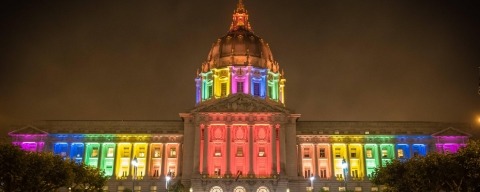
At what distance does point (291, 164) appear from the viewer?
332 feet

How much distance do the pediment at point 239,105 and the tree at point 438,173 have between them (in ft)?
120

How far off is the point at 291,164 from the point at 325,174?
10328mm

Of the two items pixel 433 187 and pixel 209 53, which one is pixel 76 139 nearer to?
pixel 209 53

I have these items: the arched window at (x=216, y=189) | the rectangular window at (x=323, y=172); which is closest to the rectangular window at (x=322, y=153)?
the rectangular window at (x=323, y=172)

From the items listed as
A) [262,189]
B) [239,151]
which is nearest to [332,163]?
[262,189]

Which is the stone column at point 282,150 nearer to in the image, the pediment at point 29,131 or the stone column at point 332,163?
the stone column at point 332,163

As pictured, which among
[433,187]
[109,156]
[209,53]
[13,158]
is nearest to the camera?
[13,158]

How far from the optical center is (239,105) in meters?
103

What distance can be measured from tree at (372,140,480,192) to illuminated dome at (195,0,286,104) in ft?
168

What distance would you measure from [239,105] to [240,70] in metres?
14.8

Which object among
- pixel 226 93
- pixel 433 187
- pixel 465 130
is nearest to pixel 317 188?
pixel 226 93

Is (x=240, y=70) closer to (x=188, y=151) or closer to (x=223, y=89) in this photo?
(x=223, y=89)

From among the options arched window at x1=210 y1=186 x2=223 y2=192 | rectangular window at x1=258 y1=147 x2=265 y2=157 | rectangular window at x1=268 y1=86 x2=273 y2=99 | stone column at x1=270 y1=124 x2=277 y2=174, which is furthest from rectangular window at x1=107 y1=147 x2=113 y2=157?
rectangular window at x1=268 y1=86 x2=273 y2=99

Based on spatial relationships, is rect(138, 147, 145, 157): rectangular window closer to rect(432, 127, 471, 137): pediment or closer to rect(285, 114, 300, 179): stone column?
rect(285, 114, 300, 179): stone column
